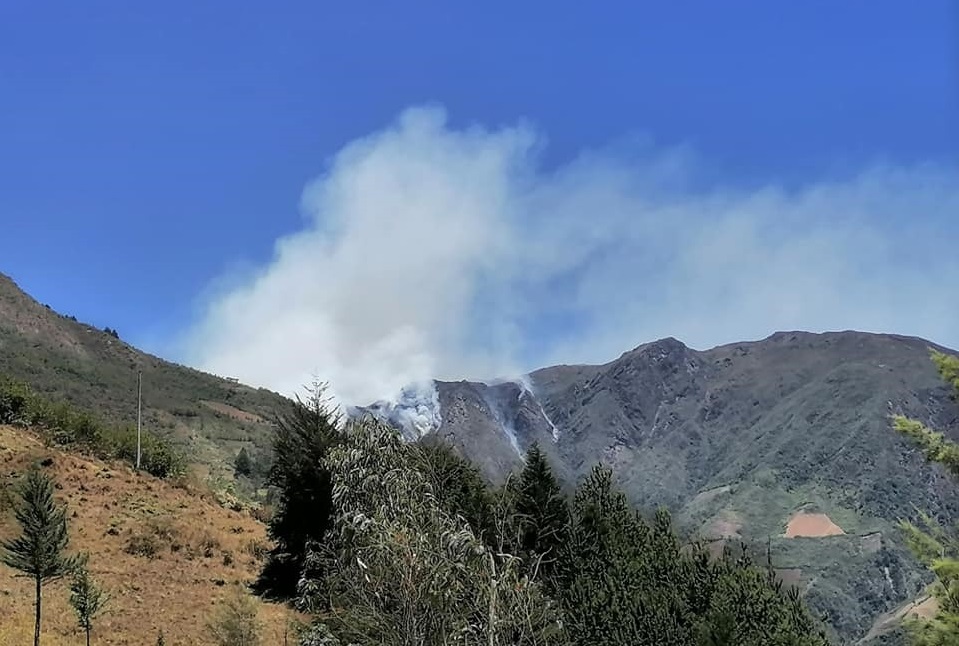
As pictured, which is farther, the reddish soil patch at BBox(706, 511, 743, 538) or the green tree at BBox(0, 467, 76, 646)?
the reddish soil patch at BBox(706, 511, 743, 538)

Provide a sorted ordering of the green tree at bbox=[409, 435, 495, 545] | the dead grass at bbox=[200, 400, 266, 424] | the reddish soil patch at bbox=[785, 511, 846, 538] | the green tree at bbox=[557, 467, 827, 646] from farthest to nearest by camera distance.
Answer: the reddish soil patch at bbox=[785, 511, 846, 538] < the dead grass at bbox=[200, 400, 266, 424] < the green tree at bbox=[409, 435, 495, 545] < the green tree at bbox=[557, 467, 827, 646]

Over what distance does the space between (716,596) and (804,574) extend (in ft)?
456

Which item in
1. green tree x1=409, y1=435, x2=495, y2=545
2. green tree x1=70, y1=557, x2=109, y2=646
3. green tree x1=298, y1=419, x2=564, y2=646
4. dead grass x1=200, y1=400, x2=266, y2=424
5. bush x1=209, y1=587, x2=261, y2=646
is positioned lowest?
bush x1=209, y1=587, x2=261, y2=646

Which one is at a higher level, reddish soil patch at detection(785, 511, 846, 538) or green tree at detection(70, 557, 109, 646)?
green tree at detection(70, 557, 109, 646)

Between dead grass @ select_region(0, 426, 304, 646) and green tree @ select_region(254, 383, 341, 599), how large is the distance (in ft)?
4.38

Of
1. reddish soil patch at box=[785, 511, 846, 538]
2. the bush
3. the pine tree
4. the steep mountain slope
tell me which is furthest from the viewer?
reddish soil patch at box=[785, 511, 846, 538]

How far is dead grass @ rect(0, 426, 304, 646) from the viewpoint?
21453 millimetres

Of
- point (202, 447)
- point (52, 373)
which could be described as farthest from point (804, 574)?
point (52, 373)

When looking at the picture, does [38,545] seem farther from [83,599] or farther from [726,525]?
[726,525]

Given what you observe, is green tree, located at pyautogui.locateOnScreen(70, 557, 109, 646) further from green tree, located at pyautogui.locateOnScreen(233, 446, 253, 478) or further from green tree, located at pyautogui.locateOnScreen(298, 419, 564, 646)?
green tree, located at pyautogui.locateOnScreen(233, 446, 253, 478)

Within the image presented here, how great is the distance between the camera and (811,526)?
18212 cm

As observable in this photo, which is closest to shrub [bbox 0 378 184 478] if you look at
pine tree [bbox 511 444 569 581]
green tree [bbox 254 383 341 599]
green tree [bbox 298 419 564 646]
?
green tree [bbox 254 383 341 599]

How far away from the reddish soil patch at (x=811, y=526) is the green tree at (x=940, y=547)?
18067 cm

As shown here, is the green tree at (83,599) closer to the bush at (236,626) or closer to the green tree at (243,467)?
the bush at (236,626)
